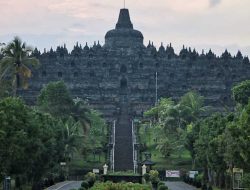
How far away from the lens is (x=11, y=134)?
47.0m

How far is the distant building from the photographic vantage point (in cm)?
13062

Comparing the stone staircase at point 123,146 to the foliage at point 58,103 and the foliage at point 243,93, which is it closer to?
the foliage at point 58,103

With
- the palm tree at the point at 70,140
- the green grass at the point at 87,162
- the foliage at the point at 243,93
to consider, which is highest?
the foliage at the point at 243,93

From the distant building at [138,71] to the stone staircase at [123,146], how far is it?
29006mm

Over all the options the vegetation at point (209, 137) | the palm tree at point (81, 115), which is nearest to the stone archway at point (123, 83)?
the vegetation at point (209, 137)

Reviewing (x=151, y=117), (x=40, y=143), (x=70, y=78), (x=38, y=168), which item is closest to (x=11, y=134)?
(x=40, y=143)

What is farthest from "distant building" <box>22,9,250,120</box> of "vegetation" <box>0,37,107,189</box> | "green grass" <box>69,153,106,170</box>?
"green grass" <box>69,153,106,170</box>

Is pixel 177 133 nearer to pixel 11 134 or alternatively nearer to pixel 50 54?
pixel 11 134

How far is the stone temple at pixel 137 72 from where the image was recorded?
129625 millimetres

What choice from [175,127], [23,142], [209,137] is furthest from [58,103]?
[23,142]

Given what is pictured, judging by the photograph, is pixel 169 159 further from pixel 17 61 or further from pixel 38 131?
pixel 38 131

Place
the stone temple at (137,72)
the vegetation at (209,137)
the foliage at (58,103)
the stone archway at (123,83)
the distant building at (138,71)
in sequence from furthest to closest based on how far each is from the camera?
the stone archway at (123,83) → the distant building at (138,71) → the stone temple at (137,72) → the foliage at (58,103) → the vegetation at (209,137)

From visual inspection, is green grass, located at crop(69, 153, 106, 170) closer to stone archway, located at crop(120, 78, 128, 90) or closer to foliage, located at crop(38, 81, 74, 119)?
foliage, located at crop(38, 81, 74, 119)

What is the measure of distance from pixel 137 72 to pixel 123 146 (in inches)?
2061
